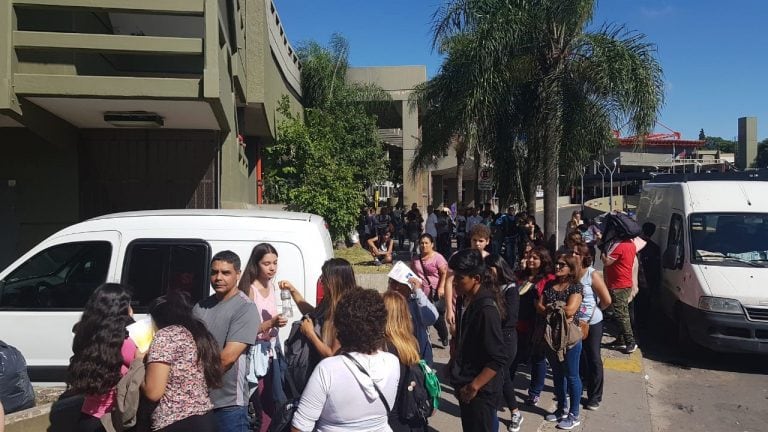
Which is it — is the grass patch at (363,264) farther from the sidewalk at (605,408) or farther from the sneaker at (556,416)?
the sneaker at (556,416)

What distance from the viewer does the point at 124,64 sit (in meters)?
11.0

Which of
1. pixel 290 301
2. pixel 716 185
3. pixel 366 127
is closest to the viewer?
pixel 290 301

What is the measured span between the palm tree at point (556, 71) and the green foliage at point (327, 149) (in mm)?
4696

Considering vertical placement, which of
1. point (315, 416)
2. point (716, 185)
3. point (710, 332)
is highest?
point (716, 185)

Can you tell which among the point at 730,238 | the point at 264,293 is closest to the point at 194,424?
the point at 264,293

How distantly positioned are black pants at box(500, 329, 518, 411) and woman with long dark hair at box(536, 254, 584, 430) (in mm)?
452

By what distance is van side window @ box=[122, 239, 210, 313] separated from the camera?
4.84 meters

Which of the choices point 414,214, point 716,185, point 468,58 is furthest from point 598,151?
point 414,214

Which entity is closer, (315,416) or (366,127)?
(315,416)

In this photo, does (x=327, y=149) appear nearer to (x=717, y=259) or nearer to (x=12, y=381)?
(x=717, y=259)

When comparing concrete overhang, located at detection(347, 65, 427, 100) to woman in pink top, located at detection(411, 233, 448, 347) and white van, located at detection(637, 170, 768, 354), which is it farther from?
woman in pink top, located at detection(411, 233, 448, 347)

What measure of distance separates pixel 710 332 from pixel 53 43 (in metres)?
9.18

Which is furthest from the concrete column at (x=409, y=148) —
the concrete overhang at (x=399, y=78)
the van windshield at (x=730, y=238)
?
the van windshield at (x=730, y=238)

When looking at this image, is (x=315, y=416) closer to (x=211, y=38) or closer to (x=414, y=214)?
(x=211, y=38)
